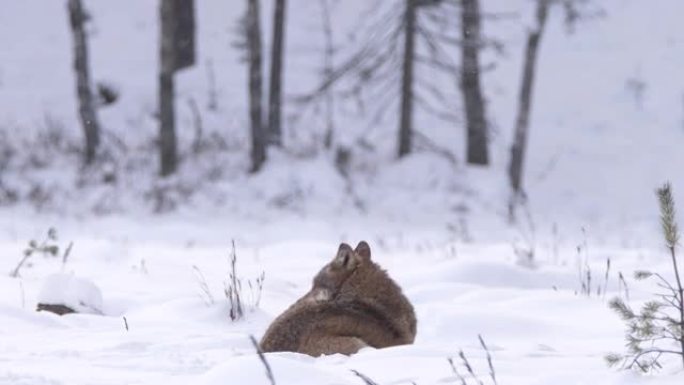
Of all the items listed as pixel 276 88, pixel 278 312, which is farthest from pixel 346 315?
pixel 276 88

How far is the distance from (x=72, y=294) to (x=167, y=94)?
14380 millimetres

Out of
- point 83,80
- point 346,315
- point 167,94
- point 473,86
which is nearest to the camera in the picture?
point 346,315

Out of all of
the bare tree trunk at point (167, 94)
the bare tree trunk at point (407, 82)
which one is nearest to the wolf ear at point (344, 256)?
the bare tree trunk at point (167, 94)

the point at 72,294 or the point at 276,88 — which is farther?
the point at 276,88

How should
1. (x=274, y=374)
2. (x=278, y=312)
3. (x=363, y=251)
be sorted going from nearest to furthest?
1. (x=274, y=374)
2. (x=363, y=251)
3. (x=278, y=312)

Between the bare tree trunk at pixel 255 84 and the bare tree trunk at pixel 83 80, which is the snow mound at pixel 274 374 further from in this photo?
the bare tree trunk at pixel 83 80

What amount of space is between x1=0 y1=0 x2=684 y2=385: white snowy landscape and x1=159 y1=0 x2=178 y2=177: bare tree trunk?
509 mm

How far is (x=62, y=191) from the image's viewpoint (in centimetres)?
2083

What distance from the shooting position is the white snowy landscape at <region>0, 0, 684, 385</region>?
5.55 m

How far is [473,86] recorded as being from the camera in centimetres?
2331

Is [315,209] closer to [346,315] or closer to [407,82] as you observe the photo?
[407,82]

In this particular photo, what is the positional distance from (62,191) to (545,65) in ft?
52.7

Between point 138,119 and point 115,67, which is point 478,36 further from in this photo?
point 115,67

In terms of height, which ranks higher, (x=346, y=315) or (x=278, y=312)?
(x=346, y=315)
